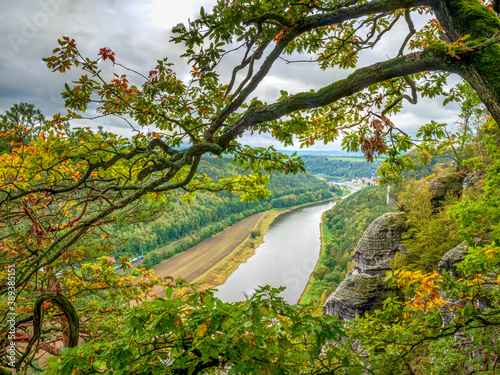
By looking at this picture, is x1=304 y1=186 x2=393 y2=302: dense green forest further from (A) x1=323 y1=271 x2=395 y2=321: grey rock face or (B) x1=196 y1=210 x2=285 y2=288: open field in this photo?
(A) x1=323 y1=271 x2=395 y2=321: grey rock face

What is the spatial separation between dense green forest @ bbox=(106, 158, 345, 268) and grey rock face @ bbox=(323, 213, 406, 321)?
672 inches

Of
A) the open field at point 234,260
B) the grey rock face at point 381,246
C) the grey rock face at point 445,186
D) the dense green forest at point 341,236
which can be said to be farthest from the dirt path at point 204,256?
the grey rock face at point 445,186

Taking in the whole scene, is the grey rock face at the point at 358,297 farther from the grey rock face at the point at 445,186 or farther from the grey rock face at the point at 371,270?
the grey rock face at the point at 445,186

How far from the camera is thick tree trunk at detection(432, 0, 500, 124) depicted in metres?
1.63

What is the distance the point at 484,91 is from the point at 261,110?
5.33 feet

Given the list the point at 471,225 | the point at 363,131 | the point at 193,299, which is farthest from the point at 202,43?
the point at 471,225

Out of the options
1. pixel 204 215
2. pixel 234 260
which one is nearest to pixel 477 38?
pixel 234 260

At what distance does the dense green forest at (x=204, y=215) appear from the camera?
41531mm

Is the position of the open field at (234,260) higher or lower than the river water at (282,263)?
higher

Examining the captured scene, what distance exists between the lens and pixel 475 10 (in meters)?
1.85

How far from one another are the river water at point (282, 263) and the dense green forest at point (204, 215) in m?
8.51

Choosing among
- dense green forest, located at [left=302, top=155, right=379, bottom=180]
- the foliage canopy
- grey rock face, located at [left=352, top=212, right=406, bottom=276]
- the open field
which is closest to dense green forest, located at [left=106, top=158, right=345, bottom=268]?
the open field

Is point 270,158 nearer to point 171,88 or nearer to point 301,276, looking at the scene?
point 171,88

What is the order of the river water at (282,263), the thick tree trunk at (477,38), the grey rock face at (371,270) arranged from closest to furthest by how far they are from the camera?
the thick tree trunk at (477,38), the grey rock face at (371,270), the river water at (282,263)
